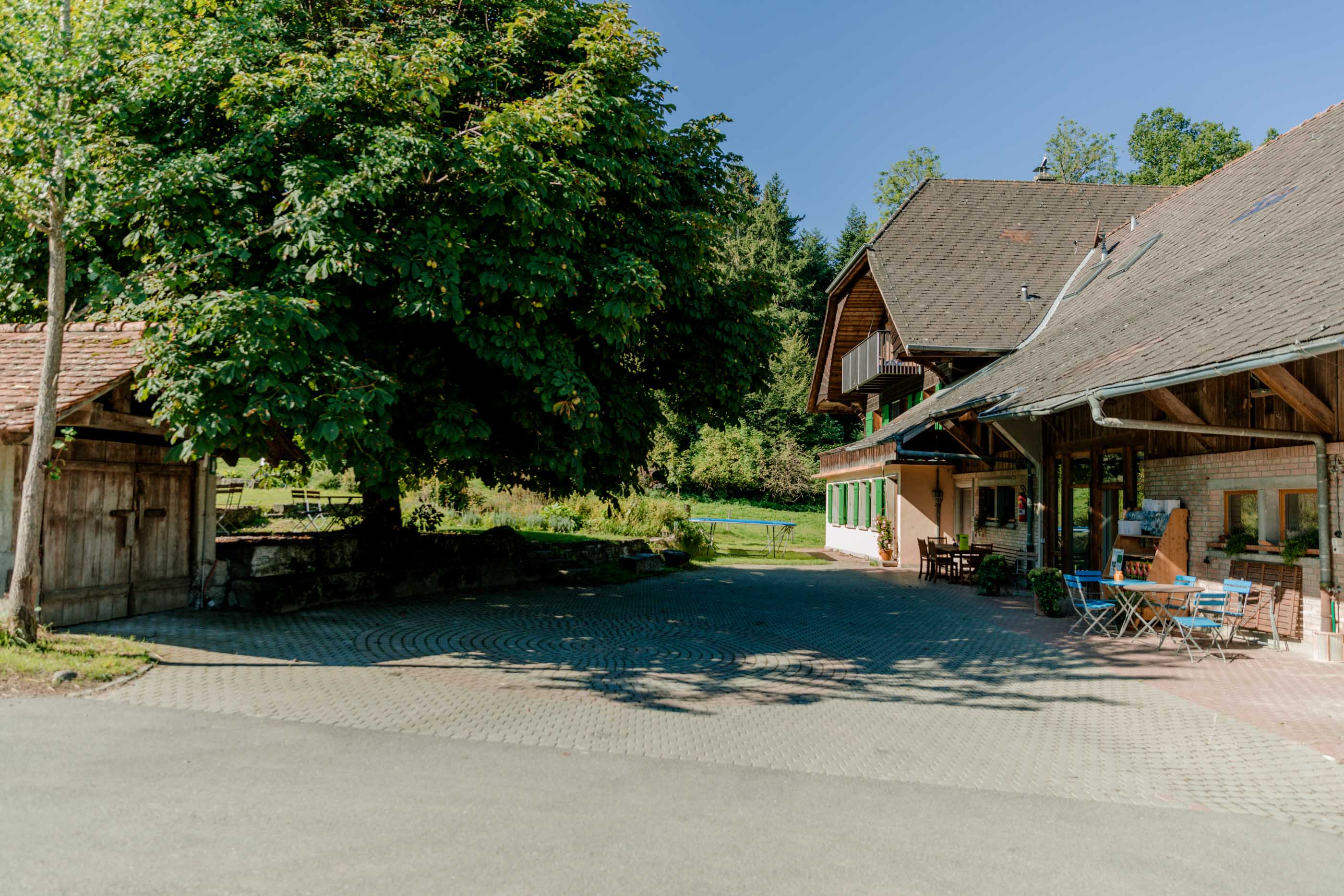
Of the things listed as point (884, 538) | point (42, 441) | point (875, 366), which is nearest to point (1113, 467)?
point (884, 538)

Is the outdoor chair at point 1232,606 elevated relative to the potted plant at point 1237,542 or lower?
lower

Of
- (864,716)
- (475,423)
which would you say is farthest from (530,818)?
(475,423)

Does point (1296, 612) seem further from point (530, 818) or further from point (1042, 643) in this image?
point (530, 818)

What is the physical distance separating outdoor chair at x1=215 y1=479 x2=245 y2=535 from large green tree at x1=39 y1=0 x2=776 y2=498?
332 inches

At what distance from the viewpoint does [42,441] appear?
8.63 m

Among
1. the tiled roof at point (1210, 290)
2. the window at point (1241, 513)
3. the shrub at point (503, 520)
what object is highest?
the tiled roof at point (1210, 290)

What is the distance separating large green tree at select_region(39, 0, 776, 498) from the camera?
8.72 m

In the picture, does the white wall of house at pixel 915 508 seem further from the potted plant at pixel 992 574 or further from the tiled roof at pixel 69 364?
the tiled roof at pixel 69 364

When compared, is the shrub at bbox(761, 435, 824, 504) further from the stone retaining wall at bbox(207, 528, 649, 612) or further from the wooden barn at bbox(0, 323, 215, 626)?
the wooden barn at bbox(0, 323, 215, 626)

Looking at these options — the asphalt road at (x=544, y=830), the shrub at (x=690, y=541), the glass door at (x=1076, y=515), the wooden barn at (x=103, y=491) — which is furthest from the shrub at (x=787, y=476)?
the asphalt road at (x=544, y=830)

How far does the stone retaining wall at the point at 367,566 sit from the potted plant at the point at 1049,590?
859cm

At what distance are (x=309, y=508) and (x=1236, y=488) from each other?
18.0 meters

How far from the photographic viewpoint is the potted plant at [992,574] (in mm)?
16797

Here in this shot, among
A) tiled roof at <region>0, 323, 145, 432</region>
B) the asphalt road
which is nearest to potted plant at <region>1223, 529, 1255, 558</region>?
the asphalt road
